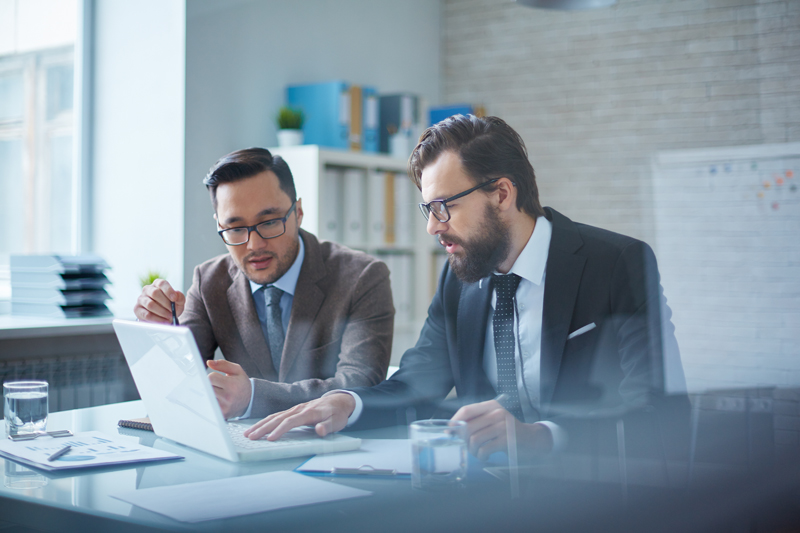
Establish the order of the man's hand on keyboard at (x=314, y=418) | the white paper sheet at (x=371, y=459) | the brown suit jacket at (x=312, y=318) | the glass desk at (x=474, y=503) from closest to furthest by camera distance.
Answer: the glass desk at (x=474, y=503)
the white paper sheet at (x=371, y=459)
the man's hand on keyboard at (x=314, y=418)
the brown suit jacket at (x=312, y=318)

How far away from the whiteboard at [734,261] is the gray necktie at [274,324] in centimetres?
86

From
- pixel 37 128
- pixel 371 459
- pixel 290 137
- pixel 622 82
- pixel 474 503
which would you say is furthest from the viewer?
pixel 290 137

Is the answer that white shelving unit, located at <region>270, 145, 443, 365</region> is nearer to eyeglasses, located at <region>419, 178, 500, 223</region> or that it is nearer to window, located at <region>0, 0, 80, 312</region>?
window, located at <region>0, 0, 80, 312</region>

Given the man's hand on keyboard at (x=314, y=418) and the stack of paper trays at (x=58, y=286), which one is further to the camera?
the stack of paper trays at (x=58, y=286)

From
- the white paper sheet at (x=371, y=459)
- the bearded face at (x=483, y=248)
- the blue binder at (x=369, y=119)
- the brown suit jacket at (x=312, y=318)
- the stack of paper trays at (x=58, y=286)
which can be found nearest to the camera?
the white paper sheet at (x=371, y=459)

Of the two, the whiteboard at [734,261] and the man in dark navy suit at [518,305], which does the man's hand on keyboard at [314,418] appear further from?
the whiteboard at [734,261]

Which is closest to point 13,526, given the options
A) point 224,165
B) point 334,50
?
point 224,165

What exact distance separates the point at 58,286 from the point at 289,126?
3.21 feet

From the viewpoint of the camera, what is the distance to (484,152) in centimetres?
136

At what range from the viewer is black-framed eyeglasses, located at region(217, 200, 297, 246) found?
64.2 inches

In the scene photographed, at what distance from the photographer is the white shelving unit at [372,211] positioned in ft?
8.83

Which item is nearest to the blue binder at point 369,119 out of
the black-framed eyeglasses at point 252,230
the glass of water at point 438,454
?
the black-framed eyeglasses at point 252,230

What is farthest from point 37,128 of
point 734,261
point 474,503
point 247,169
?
point 474,503

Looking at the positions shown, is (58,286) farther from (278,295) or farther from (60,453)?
(60,453)
